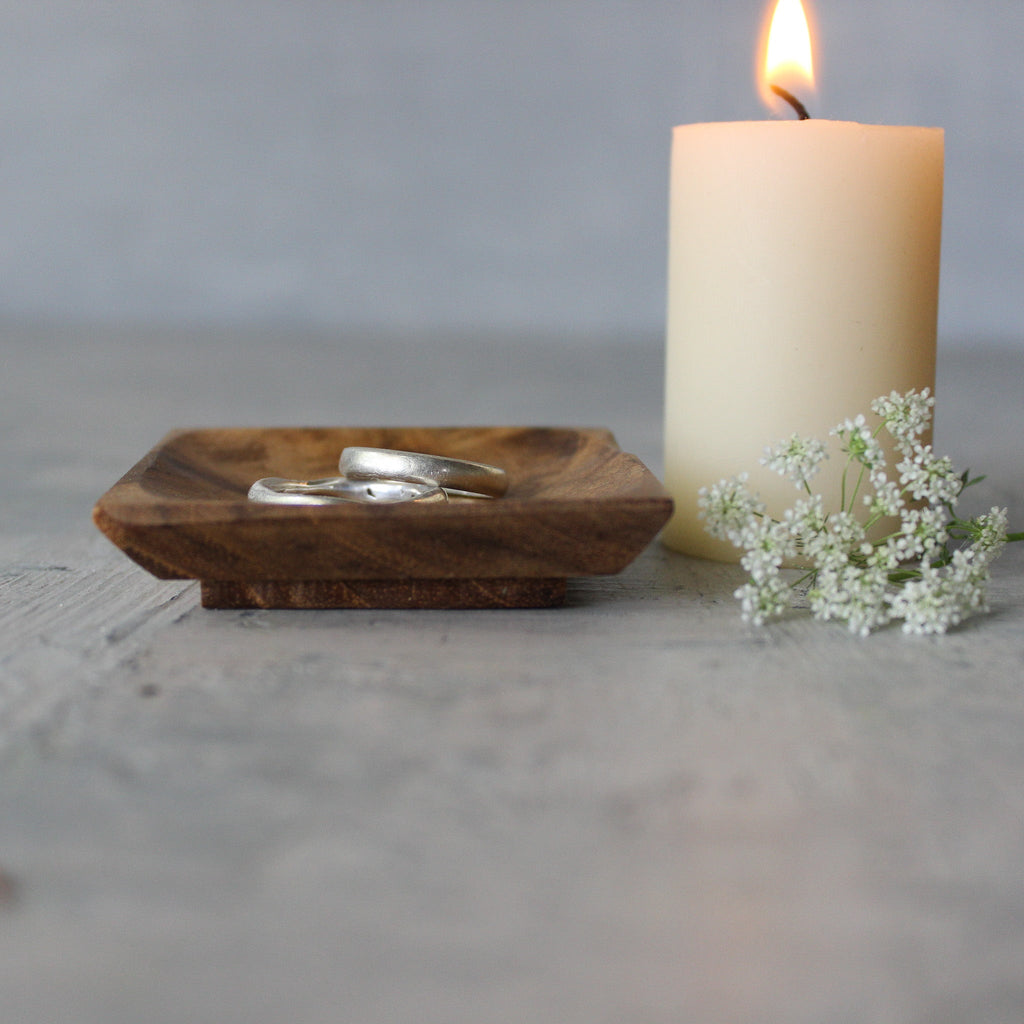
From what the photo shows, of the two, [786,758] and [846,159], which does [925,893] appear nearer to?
[786,758]

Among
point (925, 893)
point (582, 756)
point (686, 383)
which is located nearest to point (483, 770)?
point (582, 756)

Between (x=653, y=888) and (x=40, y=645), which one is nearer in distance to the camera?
(x=653, y=888)

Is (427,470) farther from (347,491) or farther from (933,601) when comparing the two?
(933,601)

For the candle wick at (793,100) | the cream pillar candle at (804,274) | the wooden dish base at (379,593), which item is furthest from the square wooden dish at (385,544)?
the candle wick at (793,100)

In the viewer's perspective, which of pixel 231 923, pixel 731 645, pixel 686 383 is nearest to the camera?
pixel 231 923

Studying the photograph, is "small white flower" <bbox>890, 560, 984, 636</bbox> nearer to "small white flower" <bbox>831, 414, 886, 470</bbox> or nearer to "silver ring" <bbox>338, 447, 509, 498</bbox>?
"small white flower" <bbox>831, 414, 886, 470</bbox>

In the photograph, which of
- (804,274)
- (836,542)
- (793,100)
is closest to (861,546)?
(836,542)

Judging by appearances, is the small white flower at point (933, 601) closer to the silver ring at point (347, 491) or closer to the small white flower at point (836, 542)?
the small white flower at point (836, 542)
